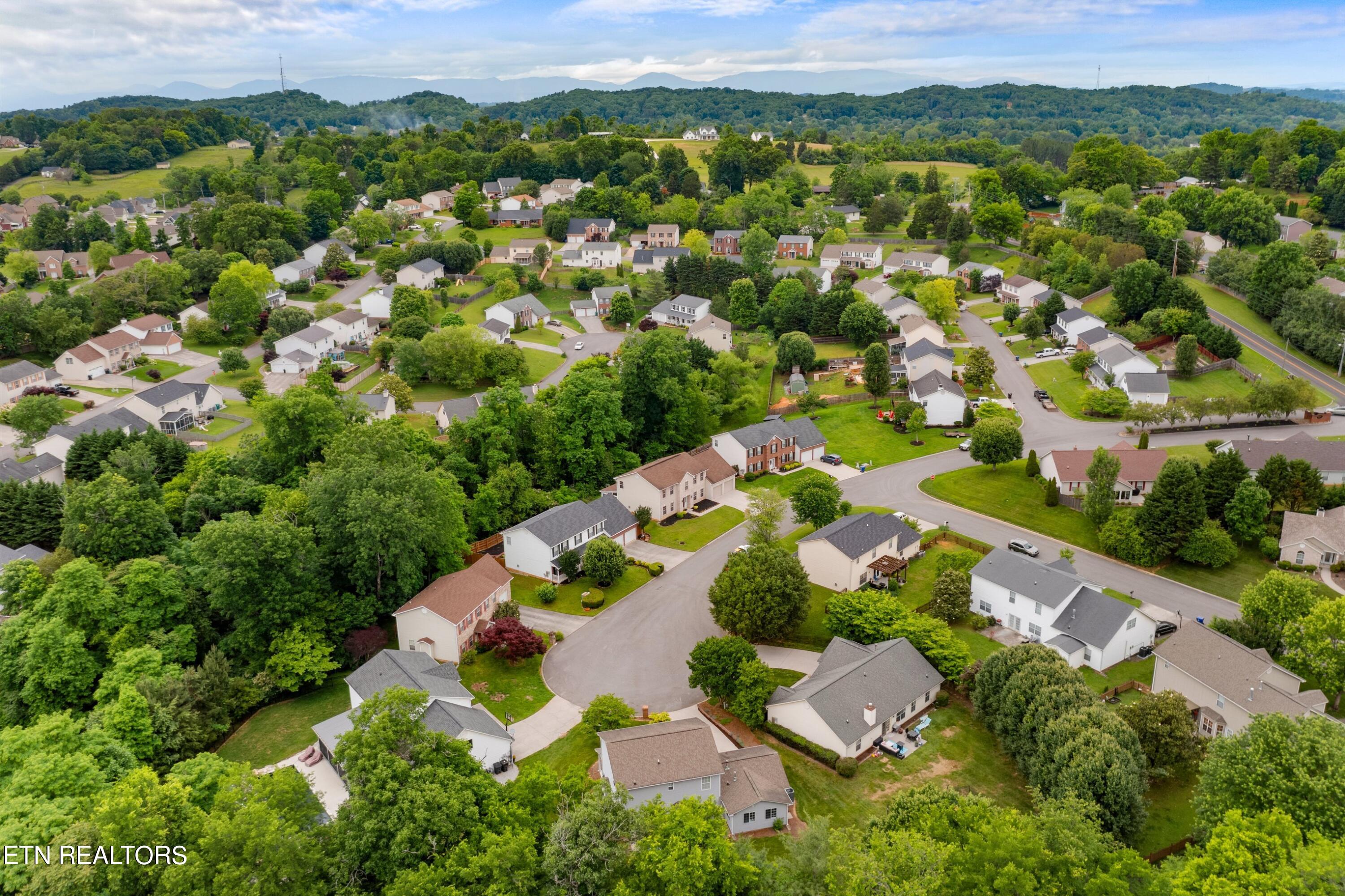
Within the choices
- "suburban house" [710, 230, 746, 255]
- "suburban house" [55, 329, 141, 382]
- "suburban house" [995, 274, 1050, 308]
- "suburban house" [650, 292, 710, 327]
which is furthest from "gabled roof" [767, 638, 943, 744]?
"suburban house" [710, 230, 746, 255]

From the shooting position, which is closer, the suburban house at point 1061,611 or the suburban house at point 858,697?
the suburban house at point 858,697

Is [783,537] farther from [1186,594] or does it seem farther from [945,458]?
[1186,594]

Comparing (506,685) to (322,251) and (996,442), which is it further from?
(322,251)

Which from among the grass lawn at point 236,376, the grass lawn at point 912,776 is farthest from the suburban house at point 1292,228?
the grass lawn at point 236,376

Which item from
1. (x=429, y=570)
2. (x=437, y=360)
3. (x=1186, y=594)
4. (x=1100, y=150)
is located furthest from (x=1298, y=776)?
(x=1100, y=150)

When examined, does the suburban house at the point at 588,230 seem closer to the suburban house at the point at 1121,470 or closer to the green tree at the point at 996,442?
the green tree at the point at 996,442

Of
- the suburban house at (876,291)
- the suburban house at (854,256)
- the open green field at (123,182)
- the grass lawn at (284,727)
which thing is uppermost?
the open green field at (123,182)

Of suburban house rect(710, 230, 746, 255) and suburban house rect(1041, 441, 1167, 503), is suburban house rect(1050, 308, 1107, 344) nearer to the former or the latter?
suburban house rect(1041, 441, 1167, 503)
